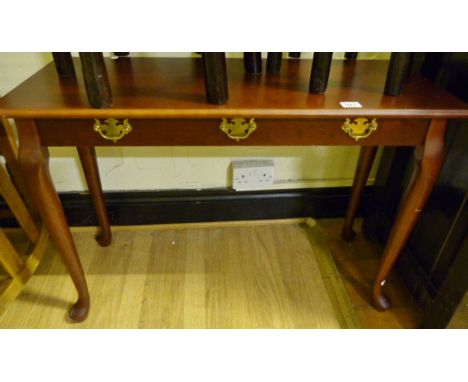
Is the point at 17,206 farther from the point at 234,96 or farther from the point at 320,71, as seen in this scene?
the point at 320,71

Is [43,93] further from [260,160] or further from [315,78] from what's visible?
[260,160]

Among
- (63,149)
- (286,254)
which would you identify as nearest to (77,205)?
(63,149)

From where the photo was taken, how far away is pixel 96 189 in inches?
48.9

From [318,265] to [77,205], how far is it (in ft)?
3.24

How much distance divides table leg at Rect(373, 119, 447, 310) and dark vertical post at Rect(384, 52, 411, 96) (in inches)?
4.5

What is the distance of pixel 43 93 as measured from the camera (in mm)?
828

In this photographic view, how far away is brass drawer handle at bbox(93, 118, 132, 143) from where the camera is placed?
2.56 feet

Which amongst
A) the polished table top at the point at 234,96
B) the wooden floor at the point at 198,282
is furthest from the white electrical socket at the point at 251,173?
the polished table top at the point at 234,96

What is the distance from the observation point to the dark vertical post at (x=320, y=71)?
756 mm

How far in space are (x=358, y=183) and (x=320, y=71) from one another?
59cm

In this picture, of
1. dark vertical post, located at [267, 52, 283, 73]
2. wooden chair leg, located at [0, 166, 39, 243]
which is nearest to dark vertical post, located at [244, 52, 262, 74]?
dark vertical post, located at [267, 52, 283, 73]

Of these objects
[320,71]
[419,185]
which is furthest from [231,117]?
[419,185]

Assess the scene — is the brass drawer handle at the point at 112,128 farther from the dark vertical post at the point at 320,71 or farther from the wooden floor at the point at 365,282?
the wooden floor at the point at 365,282

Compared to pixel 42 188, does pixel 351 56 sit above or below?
above
